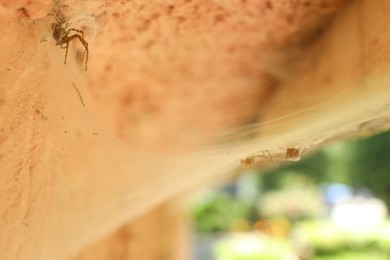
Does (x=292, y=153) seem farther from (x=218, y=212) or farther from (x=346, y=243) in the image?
(x=218, y=212)

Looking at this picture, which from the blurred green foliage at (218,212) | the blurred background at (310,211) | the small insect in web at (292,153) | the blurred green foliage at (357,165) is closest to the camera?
the small insect in web at (292,153)

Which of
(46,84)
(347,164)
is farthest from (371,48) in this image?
(347,164)

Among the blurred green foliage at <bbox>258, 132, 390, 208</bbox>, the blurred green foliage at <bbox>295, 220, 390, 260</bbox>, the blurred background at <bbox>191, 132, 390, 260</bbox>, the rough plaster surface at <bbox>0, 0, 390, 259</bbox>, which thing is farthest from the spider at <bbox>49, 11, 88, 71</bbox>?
the blurred green foliage at <bbox>258, 132, 390, 208</bbox>

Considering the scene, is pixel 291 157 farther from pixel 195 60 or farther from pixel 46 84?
pixel 46 84

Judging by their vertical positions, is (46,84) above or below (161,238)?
below

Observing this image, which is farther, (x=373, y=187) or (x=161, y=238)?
(x=373, y=187)

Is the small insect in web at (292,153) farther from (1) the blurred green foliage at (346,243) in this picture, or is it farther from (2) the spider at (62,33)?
(1) the blurred green foliage at (346,243)

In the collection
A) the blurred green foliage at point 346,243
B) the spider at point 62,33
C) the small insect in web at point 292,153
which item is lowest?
the small insect in web at point 292,153

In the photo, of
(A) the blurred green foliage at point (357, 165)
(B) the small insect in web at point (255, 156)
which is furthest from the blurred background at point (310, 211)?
(B) the small insect in web at point (255, 156)
